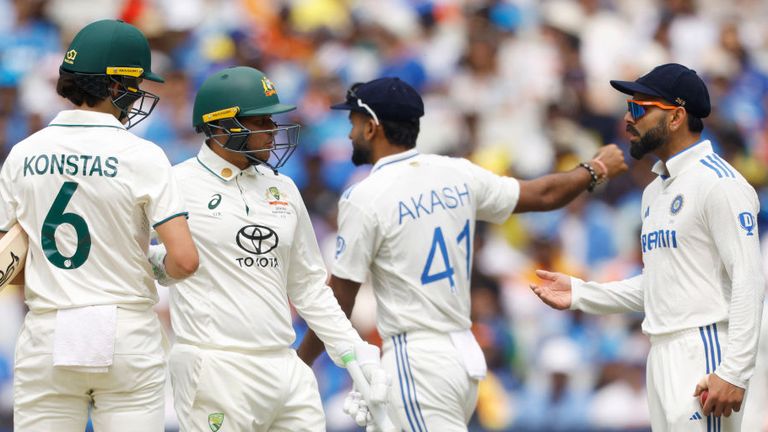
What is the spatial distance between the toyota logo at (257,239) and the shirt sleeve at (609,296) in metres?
1.60

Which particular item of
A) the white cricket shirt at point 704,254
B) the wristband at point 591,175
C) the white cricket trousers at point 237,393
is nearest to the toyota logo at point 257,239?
the white cricket trousers at point 237,393

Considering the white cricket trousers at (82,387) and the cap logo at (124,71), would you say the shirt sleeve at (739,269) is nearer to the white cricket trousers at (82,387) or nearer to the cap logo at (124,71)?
A: the white cricket trousers at (82,387)

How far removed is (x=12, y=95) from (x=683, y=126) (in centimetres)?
708

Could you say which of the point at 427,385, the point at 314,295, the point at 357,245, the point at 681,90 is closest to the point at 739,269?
the point at 681,90

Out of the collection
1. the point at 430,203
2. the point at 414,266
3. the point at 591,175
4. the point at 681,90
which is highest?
the point at 681,90

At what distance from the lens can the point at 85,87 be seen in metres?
5.57

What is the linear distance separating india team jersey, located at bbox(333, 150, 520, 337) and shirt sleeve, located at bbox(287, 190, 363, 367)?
2.28ft

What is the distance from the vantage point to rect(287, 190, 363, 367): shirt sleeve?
20.8 ft

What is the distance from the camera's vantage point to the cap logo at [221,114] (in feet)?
20.3

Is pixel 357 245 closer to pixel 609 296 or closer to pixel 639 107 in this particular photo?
pixel 609 296

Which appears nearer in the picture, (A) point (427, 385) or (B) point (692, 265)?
(B) point (692, 265)

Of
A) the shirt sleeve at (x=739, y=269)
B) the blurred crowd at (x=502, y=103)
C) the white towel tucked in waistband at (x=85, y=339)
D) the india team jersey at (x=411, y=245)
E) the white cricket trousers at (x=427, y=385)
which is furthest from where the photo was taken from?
the blurred crowd at (x=502, y=103)

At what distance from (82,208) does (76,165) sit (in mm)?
178

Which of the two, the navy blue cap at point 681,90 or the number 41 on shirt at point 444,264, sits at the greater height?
the navy blue cap at point 681,90
